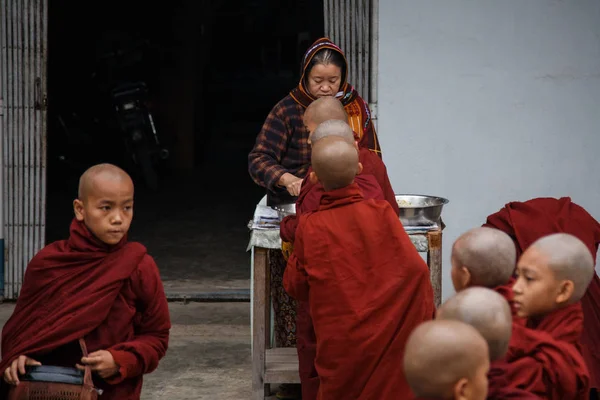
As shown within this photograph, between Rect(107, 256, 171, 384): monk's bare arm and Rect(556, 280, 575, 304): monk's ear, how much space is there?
1.32 meters

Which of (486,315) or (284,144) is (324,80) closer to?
(284,144)

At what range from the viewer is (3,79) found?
6.22 m

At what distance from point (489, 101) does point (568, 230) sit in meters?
2.03

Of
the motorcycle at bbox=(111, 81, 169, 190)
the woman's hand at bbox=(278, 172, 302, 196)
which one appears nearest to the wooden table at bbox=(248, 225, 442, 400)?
the woman's hand at bbox=(278, 172, 302, 196)

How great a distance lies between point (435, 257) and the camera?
15.5 ft

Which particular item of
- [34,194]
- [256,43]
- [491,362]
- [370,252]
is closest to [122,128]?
[34,194]

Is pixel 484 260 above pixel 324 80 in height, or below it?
below

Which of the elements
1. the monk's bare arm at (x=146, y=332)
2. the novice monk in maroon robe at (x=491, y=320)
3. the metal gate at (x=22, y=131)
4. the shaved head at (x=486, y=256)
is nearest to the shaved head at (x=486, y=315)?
the novice monk in maroon robe at (x=491, y=320)

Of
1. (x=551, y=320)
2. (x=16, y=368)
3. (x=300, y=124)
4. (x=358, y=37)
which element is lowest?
(x=16, y=368)

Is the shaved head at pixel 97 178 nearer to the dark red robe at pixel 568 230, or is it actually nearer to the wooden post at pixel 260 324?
the wooden post at pixel 260 324

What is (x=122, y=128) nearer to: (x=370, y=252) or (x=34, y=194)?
(x=34, y=194)

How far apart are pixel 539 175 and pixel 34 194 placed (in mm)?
3316

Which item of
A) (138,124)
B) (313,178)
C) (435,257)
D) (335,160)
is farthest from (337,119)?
(138,124)

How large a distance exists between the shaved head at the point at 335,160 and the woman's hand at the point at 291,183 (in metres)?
0.98
